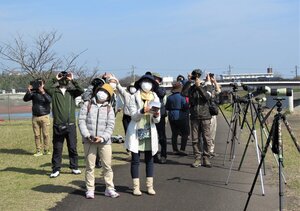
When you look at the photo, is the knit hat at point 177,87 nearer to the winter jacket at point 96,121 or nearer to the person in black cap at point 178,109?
the person in black cap at point 178,109

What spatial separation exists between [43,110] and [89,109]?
4934 millimetres

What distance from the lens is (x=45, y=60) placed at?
21688 millimetres

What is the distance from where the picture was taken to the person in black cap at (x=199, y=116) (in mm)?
8758

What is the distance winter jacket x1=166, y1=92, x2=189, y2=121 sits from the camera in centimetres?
1049

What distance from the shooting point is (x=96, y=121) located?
662 centimetres

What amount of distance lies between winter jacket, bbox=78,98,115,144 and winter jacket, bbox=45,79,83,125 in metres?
1.85

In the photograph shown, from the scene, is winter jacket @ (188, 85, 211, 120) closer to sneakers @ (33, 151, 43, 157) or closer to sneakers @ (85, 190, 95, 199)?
sneakers @ (85, 190, 95, 199)

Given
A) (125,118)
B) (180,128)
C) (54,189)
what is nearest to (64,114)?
(125,118)

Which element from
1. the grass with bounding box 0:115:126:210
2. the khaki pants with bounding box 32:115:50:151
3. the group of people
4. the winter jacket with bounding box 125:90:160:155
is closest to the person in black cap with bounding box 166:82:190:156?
the group of people

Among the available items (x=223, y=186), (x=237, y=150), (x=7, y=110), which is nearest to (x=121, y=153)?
(x=237, y=150)

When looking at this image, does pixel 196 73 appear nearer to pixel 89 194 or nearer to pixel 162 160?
pixel 162 160

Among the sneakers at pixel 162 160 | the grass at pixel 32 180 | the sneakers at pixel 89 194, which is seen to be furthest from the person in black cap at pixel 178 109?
the sneakers at pixel 89 194

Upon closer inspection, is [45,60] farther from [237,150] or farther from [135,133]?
[135,133]

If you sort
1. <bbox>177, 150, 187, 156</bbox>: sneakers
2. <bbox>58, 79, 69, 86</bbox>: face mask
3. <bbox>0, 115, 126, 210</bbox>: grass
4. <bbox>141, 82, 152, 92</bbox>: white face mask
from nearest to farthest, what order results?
<bbox>0, 115, 126, 210</bbox>: grass, <bbox>141, 82, 152, 92</bbox>: white face mask, <bbox>58, 79, 69, 86</bbox>: face mask, <bbox>177, 150, 187, 156</bbox>: sneakers
